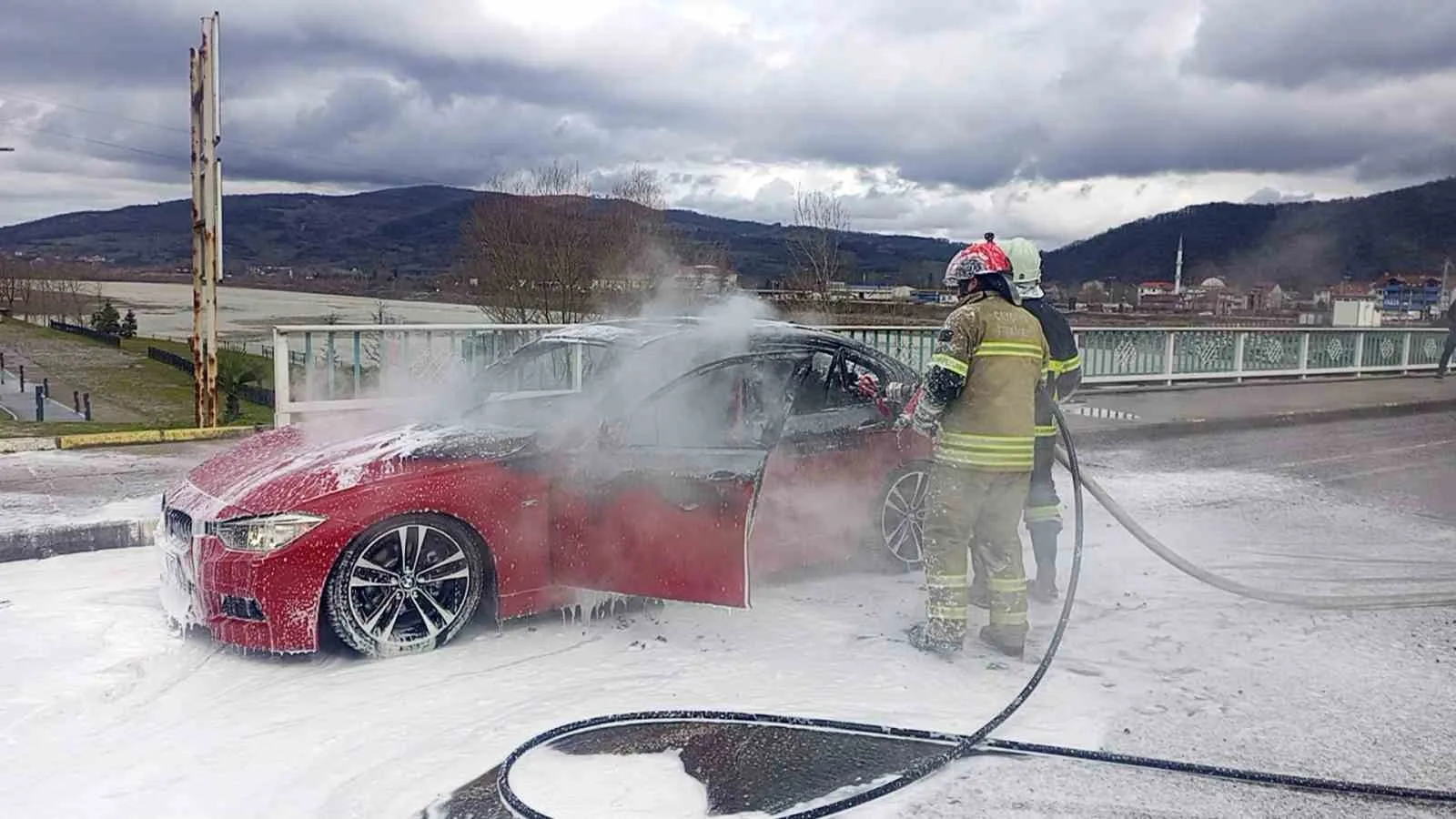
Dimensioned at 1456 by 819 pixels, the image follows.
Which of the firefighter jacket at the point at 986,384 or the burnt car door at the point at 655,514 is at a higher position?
the firefighter jacket at the point at 986,384

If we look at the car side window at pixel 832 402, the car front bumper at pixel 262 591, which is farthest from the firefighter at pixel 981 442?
the car front bumper at pixel 262 591

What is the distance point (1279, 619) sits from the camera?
18.9 ft

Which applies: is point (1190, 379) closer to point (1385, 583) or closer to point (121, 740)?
point (1385, 583)

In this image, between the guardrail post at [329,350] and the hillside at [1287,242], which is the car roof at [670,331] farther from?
the hillside at [1287,242]

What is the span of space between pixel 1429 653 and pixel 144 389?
69936 millimetres

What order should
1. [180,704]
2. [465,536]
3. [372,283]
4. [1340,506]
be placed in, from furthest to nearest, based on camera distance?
[372,283] → [1340,506] → [465,536] → [180,704]

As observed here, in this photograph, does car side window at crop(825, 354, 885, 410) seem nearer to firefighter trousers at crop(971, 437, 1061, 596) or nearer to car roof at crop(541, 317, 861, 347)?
car roof at crop(541, 317, 861, 347)

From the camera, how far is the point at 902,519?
6.46 meters

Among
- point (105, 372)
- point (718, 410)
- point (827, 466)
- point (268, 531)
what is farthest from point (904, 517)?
point (105, 372)

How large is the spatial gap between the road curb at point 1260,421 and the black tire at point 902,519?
6.65 meters

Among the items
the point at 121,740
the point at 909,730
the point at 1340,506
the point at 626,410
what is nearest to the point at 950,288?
the point at 626,410

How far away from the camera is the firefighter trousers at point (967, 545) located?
503 centimetres

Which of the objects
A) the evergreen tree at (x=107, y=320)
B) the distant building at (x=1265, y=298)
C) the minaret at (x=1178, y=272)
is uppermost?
the minaret at (x=1178, y=272)

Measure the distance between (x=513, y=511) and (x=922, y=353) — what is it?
1091 centimetres
